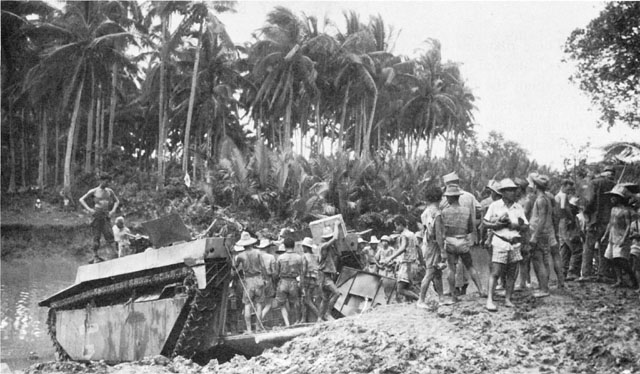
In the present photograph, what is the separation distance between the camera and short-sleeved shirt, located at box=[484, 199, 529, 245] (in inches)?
311

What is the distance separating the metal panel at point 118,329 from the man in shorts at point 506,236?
440 centimetres

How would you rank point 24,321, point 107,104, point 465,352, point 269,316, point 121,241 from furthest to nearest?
1. point 107,104
2. point 24,321
3. point 121,241
4. point 269,316
5. point 465,352

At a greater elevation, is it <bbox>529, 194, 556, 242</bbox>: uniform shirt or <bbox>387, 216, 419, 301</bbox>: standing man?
<bbox>529, 194, 556, 242</bbox>: uniform shirt

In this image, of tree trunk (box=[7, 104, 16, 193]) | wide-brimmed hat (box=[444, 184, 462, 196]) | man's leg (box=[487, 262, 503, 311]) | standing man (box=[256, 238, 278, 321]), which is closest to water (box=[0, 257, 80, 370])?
Answer: standing man (box=[256, 238, 278, 321])

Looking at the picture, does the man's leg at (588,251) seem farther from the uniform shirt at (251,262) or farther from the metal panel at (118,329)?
the metal panel at (118,329)

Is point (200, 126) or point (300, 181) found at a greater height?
point (200, 126)

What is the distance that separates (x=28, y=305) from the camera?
18.5 metres

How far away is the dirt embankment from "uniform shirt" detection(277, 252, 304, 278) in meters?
1.69

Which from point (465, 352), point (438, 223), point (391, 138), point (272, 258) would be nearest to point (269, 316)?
point (272, 258)

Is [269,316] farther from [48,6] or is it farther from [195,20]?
[48,6]

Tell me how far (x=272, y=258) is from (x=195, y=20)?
70.0 ft

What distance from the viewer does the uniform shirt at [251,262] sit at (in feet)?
34.2

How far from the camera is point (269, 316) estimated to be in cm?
1146

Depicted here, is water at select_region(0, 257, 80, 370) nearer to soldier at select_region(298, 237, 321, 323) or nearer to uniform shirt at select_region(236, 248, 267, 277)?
uniform shirt at select_region(236, 248, 267, 277)
